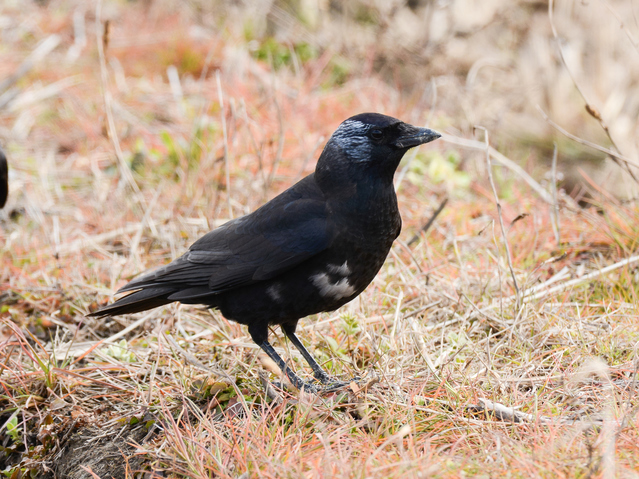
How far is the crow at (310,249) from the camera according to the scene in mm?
2568

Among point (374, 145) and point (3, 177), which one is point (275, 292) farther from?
point (3, 177)

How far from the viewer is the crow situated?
2.57 meters

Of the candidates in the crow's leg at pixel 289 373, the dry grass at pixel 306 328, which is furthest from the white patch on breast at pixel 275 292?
the dry grass at pixel 306 328

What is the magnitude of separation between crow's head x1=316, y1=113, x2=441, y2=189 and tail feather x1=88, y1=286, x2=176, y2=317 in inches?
36.7

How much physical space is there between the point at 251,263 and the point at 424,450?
3.47 ft

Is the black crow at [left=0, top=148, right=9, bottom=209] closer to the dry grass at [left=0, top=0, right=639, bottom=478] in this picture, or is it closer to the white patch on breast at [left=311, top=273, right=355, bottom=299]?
the dry grass at [left=0, top=0, right=639, bottom=478]

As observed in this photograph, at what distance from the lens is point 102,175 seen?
556cm

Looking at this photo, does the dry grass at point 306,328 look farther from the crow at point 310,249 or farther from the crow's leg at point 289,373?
the crow at point 310,249

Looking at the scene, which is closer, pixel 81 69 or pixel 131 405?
pixel 131 405

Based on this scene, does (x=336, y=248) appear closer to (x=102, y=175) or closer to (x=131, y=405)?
(x=131, y=405)

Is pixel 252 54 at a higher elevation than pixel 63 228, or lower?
higher

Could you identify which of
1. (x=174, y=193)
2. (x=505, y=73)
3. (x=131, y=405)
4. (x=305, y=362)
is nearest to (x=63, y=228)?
(x=174, y=193)

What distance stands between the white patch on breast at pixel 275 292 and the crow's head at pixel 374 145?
52 centimetres

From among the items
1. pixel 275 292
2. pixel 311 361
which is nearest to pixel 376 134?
pixel 275 292
